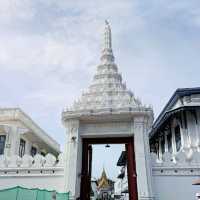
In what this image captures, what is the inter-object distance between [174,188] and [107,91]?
6.60 meters

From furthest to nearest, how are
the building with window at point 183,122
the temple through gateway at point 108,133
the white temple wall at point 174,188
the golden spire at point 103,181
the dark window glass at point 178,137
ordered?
the golden spire at point 103,181 < the dark window glass at point 178,137 < the building with window at point 183,122 < the temple through gateway at point 108,133 < the white temple wall at point 174,188

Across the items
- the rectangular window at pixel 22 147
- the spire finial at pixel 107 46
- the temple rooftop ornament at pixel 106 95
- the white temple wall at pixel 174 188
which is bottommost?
the white temple wall at pixel 174 188

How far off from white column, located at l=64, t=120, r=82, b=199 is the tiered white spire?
1.12m

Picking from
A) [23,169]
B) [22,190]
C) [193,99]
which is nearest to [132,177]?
[23,169]

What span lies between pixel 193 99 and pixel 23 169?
11896 millimetres

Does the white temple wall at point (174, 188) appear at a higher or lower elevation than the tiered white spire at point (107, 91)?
lower

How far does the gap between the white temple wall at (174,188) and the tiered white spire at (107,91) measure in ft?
13.4

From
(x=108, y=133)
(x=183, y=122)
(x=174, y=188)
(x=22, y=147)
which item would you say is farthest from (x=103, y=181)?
(x=174, y=188)

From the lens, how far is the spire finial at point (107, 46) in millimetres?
17969

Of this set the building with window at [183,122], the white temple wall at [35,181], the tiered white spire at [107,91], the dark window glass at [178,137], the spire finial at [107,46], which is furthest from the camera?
the spire finial at [107,46]

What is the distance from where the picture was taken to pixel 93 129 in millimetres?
13406

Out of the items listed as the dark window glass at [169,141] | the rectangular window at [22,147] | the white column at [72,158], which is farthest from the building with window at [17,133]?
the dark window glass at [169,141]

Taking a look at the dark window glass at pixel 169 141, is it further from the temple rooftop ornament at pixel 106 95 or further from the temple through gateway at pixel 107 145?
the temple rooftop ornament at pixel 106 95

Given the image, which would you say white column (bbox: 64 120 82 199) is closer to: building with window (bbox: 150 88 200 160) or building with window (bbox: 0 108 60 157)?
building with window (bbox: 150 88 200 160)
